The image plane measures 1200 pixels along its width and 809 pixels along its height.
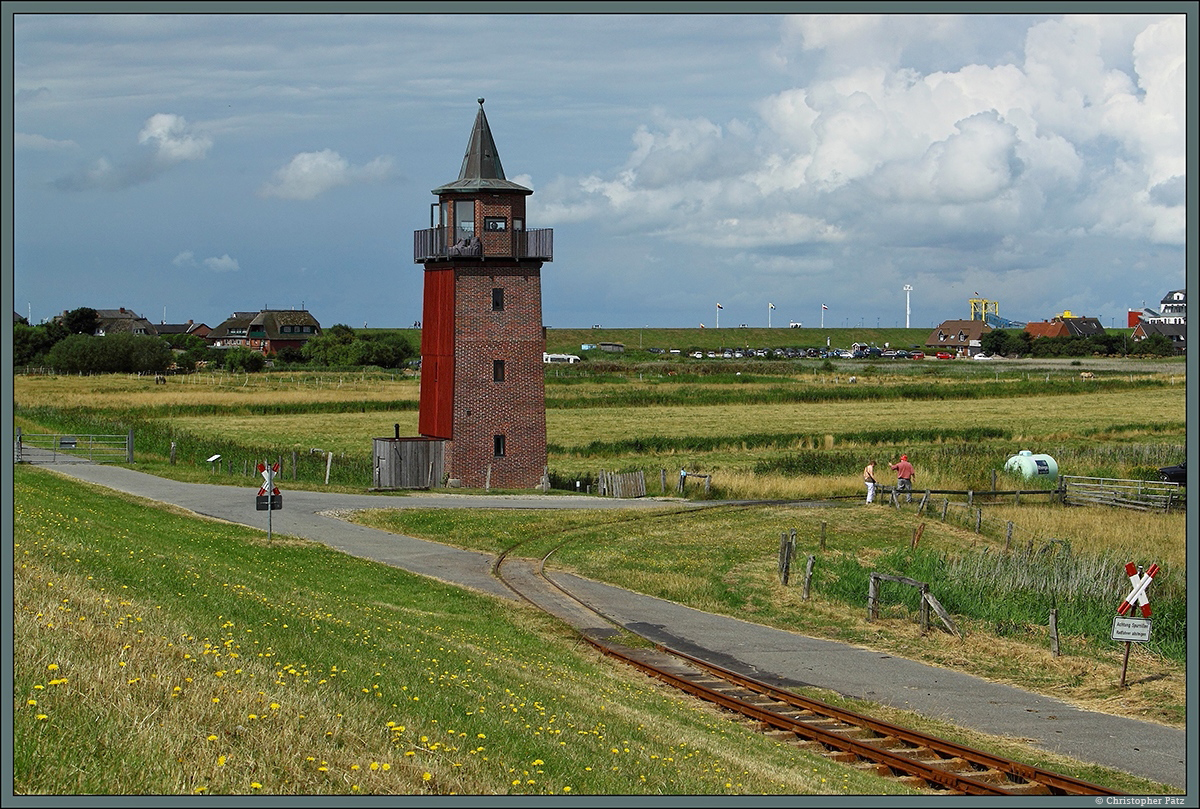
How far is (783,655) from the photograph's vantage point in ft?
76.4

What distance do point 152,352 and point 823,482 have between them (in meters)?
103

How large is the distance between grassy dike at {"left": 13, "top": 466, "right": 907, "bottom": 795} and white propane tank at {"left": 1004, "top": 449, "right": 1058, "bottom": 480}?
112 ft

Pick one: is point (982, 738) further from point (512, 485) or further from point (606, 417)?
point (606, 417)

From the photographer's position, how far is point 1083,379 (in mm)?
119625

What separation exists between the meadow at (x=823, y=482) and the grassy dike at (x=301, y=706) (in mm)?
483

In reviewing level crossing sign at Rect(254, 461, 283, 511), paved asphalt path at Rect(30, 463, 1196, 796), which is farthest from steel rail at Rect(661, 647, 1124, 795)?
level crossing sign at Rect(254, 461, 283, 511)

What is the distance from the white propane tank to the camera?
50.2 meters

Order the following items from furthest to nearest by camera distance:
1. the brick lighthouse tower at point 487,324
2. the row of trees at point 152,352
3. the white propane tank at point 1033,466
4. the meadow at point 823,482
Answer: the row of trees at point 152,352 < the white propane tank at point 1033,466 < the brick lighthouse tower at point 487,324 < the meadow at point 823,482

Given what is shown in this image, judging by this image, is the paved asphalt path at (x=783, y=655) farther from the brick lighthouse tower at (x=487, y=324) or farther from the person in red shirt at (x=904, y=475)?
the person in red shirt at (x=904, y=475)

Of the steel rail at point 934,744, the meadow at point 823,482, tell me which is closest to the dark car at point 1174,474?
the meadow at point 823,482

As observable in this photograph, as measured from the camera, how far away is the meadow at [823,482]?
25312 millimetres

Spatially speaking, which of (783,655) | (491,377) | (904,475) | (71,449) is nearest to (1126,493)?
(904,475)

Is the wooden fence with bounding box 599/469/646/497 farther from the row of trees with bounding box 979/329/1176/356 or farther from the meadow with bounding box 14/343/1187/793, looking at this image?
the row of trees with bounding box 979/329/1176/356

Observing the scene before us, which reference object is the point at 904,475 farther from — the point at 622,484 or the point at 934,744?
the point at 934,744
